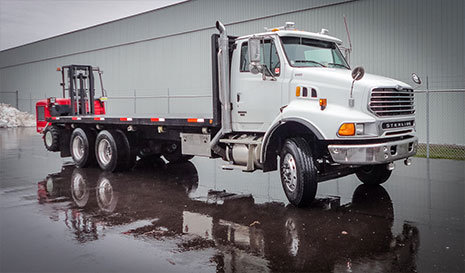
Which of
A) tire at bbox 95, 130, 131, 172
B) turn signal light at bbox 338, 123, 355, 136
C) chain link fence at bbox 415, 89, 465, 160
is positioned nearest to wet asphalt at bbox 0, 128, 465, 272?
tire at bbox 95, 130, 131, 172

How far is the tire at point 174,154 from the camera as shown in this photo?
40.8 ft

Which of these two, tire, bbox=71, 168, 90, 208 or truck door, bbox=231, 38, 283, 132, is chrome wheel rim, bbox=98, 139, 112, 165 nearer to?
tire, bbox=71, 168, 90, 208

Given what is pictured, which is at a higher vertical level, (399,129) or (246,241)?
(399,129)

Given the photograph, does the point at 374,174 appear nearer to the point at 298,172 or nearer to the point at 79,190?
the point at 298,172

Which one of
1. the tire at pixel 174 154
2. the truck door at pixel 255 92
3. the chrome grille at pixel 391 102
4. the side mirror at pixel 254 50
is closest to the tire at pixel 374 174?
the chrome grille at pixel 391 102

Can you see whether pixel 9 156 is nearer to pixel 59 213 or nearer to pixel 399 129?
pixel 59 213

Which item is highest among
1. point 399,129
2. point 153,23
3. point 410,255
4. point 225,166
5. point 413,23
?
point 153,23

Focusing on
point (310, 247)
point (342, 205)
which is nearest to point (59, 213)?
point (310, 247)

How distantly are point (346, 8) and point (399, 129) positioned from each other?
39.2 ft

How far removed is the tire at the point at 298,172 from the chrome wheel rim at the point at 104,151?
18.8ft

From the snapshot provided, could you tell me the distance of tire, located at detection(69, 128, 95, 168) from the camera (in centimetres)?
1238

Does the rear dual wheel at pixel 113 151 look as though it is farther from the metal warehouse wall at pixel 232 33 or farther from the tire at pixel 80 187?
the metal warehouse wall at pixel 232 33

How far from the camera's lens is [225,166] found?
8727 mm

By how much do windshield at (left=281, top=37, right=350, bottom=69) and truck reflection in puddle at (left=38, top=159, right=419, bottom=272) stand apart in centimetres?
248
